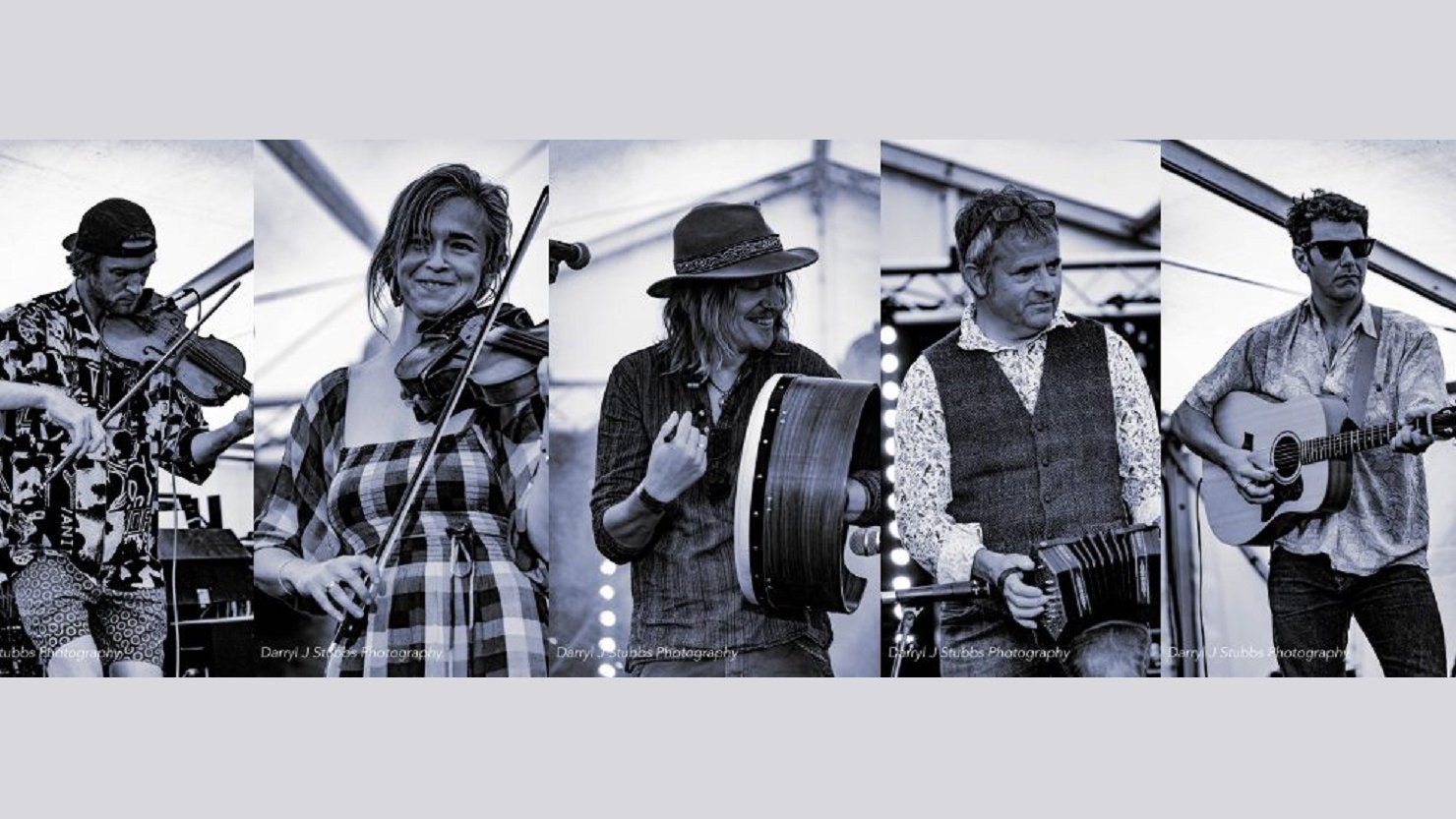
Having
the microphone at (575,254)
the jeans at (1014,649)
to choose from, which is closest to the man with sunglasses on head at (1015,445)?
the jeans at (1014,649)

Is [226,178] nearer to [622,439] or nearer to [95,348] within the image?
[95,348]

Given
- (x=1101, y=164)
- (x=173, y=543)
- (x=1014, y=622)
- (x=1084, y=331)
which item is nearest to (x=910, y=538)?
(x=1014, y=622)

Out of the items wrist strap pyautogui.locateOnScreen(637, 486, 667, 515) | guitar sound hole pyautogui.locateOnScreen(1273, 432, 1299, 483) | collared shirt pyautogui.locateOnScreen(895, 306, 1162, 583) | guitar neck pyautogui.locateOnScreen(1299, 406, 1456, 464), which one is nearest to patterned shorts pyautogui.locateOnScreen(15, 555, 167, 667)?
wrist strap pyautogui.locateOnScreen(637, 486, 667, 515)

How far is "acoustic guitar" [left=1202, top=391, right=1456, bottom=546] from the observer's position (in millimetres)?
8062

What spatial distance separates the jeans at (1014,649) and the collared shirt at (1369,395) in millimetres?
925

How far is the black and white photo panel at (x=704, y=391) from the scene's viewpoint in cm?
801

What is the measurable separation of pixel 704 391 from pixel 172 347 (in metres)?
2.36

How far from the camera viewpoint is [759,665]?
8008 millimetres

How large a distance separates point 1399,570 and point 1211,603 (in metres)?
0.80

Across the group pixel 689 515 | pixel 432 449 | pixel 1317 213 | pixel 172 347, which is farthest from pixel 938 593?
pixel 172 347

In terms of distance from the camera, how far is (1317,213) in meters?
8.27

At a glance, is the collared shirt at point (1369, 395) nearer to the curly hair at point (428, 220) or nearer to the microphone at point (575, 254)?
the microphone at point (575, 254)

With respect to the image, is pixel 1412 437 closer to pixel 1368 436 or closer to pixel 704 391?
pixel 1368 436

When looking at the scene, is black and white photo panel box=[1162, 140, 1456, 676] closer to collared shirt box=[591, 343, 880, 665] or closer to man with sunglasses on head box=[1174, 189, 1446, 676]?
man with sunglasses on head box=[1174, 189, 1446, 676]
